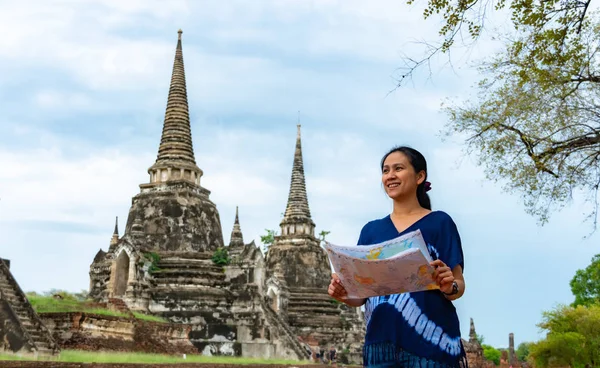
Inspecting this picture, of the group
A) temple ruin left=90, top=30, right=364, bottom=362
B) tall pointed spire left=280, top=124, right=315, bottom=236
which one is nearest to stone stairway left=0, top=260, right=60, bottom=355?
temple ruin left=90, top=30, right=364, bottom=362

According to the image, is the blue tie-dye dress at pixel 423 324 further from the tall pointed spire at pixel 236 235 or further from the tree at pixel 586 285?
the tree at pixel 586 285

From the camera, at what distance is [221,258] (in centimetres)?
2912

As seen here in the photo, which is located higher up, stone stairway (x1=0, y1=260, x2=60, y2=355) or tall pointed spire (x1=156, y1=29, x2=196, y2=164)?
tall pointed spire (x1=156, y1=29, x2=196, y2=164)

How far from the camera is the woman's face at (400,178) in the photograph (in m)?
4.30

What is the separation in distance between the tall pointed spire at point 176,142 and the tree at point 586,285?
2723 cm

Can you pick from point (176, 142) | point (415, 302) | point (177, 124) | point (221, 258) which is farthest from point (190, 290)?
point (415, 302)

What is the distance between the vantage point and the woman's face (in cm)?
430

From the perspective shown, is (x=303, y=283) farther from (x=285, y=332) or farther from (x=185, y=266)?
(x=185, y=266)

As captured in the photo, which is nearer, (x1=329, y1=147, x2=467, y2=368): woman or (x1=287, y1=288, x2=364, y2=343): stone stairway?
(x1=329, y1=147, x2=467, y2=368): woman

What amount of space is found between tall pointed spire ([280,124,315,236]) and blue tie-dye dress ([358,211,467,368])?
130 feet

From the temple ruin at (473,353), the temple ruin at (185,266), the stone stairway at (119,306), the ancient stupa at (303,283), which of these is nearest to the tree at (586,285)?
the temple ruin at (473,353)

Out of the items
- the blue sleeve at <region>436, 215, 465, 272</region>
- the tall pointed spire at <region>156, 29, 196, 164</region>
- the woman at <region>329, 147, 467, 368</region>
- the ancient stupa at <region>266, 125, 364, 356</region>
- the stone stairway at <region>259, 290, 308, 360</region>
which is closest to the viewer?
the woman at <region>329, 147, 467, 368</region>

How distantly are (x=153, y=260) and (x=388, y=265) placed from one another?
25.5 meters

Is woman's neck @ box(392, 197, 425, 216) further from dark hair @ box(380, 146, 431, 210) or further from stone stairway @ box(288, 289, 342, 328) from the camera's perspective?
stone stairway @ box(288, 289, 342, 328)
